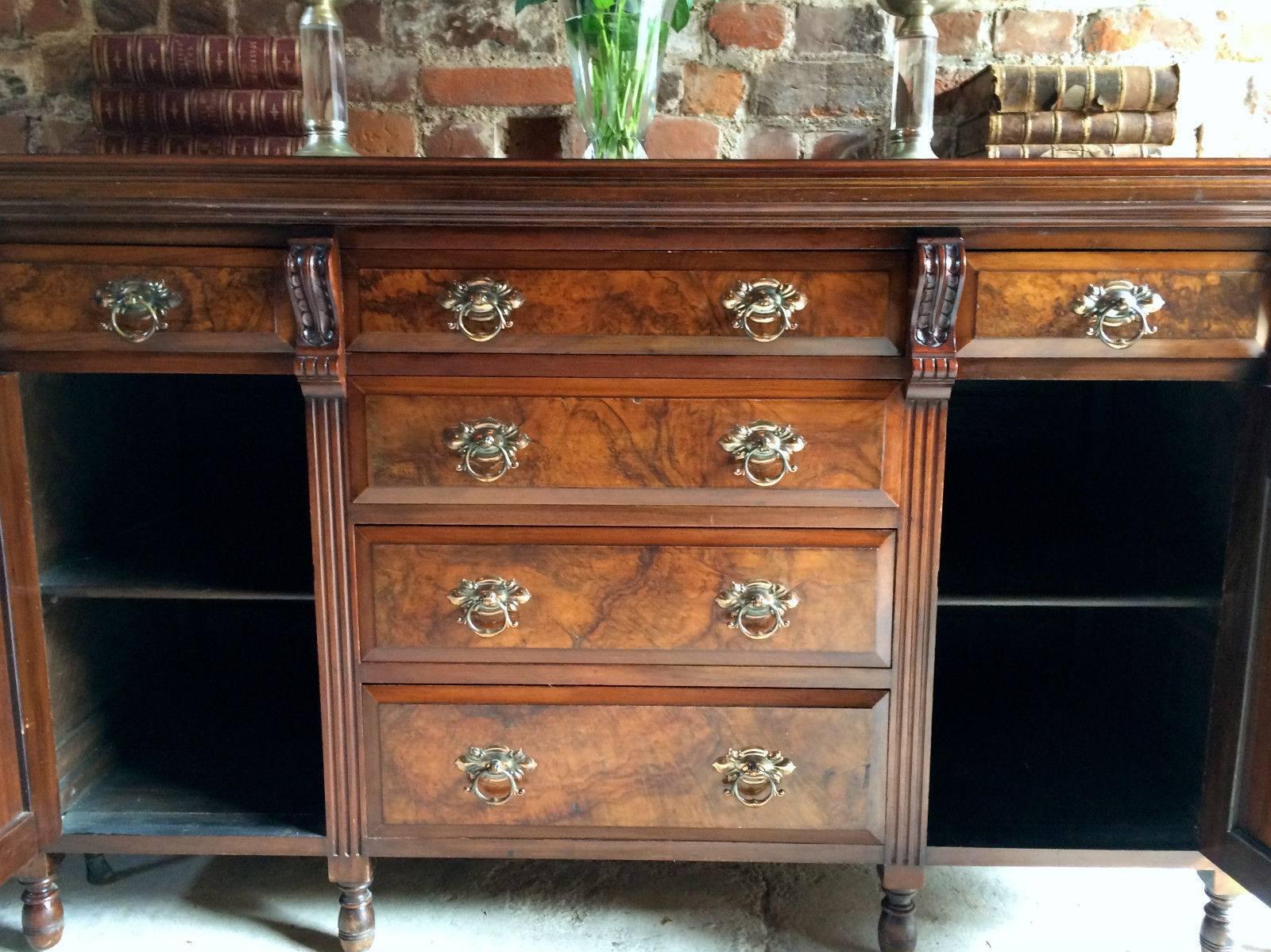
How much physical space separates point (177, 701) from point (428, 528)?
0.77 m

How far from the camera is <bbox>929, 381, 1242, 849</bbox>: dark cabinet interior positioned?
1193 millimetres

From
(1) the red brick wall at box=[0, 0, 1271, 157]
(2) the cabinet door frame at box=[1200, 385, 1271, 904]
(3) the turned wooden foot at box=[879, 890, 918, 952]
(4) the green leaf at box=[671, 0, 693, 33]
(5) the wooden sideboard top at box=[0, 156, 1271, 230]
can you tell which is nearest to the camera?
(5) the wooden sideboard top at box=[0, 156, 1271, 230]

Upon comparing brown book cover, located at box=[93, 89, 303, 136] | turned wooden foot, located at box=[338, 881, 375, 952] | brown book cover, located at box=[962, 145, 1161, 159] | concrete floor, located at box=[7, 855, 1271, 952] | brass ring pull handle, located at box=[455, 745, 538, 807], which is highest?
brown book cover, located at box=[93, 89, 303, 136]

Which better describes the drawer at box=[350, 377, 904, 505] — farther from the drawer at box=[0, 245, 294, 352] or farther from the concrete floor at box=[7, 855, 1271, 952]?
the concrete floor at box=[7, 855, 1271, 952]

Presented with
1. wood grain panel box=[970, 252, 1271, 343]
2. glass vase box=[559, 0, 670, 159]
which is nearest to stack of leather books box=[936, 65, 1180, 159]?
wood grain panel box=[970, 252, 1271, 343]

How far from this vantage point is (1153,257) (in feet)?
3.39

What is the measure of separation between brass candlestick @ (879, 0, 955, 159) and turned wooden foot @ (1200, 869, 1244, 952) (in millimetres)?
1061

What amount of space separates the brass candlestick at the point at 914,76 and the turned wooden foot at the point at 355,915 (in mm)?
1248

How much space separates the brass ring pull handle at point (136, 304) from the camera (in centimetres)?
106

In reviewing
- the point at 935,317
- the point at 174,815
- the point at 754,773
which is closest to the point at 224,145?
the point at 174,815

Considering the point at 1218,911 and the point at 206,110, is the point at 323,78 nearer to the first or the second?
the point at 206,110

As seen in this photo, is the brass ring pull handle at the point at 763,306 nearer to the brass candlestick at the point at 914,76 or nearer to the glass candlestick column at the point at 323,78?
the brass candlestick at the point at 914,76

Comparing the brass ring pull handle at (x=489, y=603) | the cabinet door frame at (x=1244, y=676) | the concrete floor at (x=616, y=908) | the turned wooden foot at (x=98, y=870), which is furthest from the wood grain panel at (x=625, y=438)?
the turned wooden foot at (x=98, y=870)

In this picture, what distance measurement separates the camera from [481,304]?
104 centimetres
